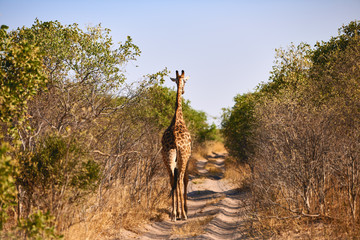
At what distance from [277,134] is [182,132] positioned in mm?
2864

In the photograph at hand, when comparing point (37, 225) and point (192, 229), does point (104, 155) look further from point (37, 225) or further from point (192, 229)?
point (37, 225)

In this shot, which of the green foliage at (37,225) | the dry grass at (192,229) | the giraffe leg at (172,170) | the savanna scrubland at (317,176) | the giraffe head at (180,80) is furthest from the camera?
the giraffe head at (180,80)

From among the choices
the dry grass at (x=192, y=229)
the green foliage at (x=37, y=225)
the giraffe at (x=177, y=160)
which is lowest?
the dry grass at (x=192, y=229)

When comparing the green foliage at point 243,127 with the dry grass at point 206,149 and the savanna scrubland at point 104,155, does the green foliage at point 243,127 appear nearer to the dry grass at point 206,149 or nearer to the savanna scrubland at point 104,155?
the savanna scrubland at point 104,155

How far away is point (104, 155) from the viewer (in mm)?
8328

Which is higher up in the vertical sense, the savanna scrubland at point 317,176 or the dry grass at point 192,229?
the savanna scrubland at point 317,176

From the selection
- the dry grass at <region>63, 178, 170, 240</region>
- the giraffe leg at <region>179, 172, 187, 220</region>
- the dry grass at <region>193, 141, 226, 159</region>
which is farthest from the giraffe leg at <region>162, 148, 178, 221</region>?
the dry grass at <region>193, 141, 226, 159</region>

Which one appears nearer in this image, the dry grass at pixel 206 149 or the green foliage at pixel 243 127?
the green foliage at pixel 243 127

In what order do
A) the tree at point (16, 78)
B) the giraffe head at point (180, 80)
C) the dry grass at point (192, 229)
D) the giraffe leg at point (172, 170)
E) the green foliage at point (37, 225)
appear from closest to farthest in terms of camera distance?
1. the green foliage at point (37, 225)
2. the tree at point (16, 78)
3. the dry grass at point (192, 229)
4. the giraffe leg at point (172, 170)
5. the giraffe head at point (180, 80)

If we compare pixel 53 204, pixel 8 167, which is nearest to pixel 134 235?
pixel 53 204

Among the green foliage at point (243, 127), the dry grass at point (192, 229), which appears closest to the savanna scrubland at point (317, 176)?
the dry grass at point (192, 229)

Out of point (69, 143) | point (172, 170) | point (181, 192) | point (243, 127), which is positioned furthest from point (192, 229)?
point (243, 127)

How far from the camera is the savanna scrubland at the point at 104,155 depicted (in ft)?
17.7

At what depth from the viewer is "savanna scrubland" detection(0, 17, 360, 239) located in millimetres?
5383
